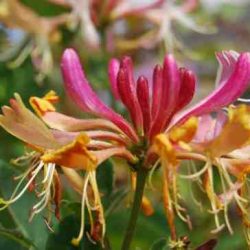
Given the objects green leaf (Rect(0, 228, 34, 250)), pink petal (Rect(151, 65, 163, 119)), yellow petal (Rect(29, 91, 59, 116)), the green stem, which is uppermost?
yellow petal (Rect(29, 91, 59, 116))

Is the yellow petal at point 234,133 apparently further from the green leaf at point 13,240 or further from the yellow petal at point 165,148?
the green leaf at point 13,240

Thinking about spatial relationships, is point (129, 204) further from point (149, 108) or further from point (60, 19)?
point (60, 19)

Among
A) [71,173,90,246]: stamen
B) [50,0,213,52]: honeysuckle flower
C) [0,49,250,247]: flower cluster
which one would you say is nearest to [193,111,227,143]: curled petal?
[0,49,250,247]: flower cluster

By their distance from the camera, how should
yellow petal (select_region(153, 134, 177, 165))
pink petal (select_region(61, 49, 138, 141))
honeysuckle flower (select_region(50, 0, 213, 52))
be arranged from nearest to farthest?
yellow petal (select_region(153, 134, 177, 165)), pink petal (select_region(61, 49, 138, 141)), honeysuckle flower (select_region(50, 0, 213, 52))

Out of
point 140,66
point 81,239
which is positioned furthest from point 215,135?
point 140,66

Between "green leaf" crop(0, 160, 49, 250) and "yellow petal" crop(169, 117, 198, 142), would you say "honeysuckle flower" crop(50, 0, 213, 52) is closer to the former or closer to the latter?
"green leaf" crop(0, 160, 49, 250)

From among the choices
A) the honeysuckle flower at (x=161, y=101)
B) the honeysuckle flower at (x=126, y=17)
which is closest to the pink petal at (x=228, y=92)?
the honeysuckle flower at (x=161, y=101)

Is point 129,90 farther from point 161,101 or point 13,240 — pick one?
point 13,240
